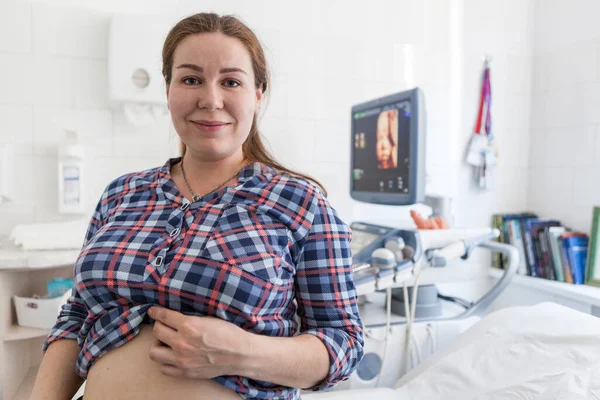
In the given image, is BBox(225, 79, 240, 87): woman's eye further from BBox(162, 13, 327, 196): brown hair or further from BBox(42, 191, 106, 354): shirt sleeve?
BBox(42, 191, 106, 354): shirt sleeve

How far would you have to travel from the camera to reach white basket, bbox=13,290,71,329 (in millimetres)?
1724

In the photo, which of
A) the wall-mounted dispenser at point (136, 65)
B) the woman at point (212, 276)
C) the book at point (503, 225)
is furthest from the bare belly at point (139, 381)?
the book at point (503, 225)

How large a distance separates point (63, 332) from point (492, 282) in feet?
7.44

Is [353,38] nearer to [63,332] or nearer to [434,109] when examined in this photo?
[434,109]

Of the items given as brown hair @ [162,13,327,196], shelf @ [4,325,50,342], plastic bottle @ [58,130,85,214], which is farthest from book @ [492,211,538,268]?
shelf @ [4,325,50,342]

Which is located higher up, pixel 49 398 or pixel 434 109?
pixel 434 109

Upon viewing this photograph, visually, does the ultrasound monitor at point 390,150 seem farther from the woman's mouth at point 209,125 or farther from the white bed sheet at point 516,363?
the woman's mouth at point 209,125

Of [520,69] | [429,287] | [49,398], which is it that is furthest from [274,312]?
[520,69]

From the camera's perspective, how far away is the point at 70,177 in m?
1.98

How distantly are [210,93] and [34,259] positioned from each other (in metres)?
1.11

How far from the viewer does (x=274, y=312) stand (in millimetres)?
873

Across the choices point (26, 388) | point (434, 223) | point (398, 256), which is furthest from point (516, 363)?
point (26, 388)

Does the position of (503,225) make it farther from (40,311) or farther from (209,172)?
(40,311)

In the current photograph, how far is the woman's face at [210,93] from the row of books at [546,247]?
196cm
